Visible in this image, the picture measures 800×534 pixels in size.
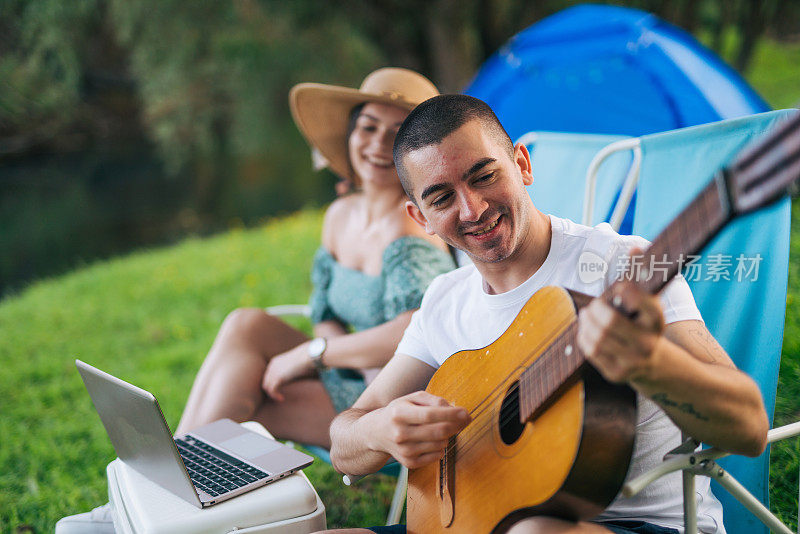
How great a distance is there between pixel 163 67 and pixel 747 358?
7.81m

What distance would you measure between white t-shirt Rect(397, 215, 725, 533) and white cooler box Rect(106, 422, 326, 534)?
1.24 ft

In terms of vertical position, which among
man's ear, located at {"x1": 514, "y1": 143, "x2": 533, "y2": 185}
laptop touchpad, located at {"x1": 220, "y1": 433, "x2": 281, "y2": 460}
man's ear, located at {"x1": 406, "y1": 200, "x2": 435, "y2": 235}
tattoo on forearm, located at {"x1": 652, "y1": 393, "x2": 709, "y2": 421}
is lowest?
laptop touchpad, located at {"x1": 220, "y1": 433, "x2": 281, "y2": 460}

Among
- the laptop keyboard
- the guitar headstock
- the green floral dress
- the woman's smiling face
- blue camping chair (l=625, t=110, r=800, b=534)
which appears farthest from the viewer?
the woman's smiling face

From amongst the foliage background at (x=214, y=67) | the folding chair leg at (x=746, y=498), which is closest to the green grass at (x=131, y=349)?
the folding chair leg at (x=746, y=498)

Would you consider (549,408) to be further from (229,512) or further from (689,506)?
(229,512)

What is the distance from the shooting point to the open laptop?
1292 mm

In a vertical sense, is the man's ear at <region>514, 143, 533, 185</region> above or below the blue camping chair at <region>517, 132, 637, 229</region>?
above

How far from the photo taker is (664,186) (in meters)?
2.08

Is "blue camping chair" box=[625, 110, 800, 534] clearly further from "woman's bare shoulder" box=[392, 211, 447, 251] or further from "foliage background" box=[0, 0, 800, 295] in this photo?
"foliage background" box=[0, 0, 800, 295]

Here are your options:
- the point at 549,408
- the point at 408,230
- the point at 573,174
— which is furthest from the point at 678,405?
the point at 573,174

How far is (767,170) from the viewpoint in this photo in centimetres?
74

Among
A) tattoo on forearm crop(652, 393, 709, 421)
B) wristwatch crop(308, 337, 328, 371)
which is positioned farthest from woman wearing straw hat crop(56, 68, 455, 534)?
tattoo on forearm crop(652, 393, 709, 421)

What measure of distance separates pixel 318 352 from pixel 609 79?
106 inches

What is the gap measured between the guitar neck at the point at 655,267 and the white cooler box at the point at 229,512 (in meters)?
0.52
